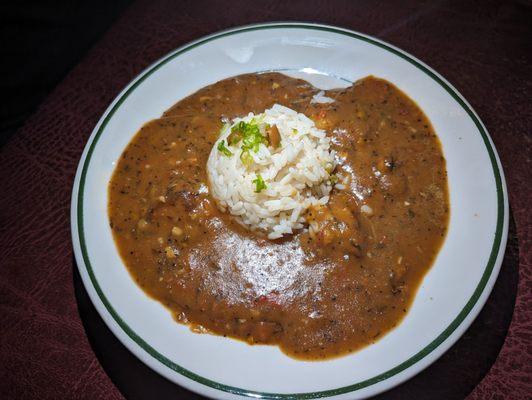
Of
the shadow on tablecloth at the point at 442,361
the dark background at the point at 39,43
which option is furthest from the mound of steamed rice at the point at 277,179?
the dark background at the point at 39,43

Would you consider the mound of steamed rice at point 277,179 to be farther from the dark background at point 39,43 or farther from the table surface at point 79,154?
the dark background at point 39,43

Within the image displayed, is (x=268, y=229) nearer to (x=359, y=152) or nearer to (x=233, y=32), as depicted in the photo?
(x=359, y=152)

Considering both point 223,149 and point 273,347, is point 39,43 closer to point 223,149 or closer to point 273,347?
point 223,149

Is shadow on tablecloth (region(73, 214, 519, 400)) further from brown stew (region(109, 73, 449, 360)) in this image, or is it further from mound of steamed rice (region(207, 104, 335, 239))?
mound of steamed rice (region(207, 104, 335, 239))

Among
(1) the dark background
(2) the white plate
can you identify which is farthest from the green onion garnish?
(1) the dark background

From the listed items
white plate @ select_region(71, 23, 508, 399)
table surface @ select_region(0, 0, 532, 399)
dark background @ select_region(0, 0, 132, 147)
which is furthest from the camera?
dark background @ select_region(0, 0, 132, 147)

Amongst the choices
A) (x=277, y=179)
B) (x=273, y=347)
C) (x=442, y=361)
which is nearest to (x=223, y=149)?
(x=277, y=179)

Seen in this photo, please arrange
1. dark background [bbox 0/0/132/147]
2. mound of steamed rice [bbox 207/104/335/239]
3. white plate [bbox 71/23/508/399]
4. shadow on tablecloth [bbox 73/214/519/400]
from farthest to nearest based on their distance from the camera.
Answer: dark background [bbox 0/0/132/147] < mound of steamed rice [bbox 207/104/335/239] < shadow on tablecloth [bbox 73/214/519/400] < white plate [bbox 71/23/508/399]

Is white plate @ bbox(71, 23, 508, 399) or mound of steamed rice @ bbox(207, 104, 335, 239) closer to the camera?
white plate @ bbox(71, 23, 508, 399)
